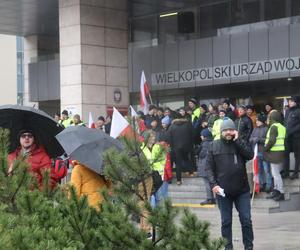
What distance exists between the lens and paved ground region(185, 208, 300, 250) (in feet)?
31.6

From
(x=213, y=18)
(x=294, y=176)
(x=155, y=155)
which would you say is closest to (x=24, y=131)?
(x=155, y=155)

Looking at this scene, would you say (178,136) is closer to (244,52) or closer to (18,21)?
(244,52)

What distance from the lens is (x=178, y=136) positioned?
16.6 meters

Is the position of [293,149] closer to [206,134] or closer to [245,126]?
[245,126]

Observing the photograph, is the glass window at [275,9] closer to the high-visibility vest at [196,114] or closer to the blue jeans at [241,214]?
the high-visibility vest at [196,114]

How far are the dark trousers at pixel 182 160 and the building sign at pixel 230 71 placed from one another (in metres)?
6.36

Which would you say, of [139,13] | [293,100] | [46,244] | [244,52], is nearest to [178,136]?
[293,100]

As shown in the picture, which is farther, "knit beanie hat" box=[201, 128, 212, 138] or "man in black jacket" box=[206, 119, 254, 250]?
"knit beanie hat" box=[201, 128, 212, 138]

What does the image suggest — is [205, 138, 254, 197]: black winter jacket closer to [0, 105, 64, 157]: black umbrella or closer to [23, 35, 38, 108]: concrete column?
[0, 105, 64, 157]: black umbrella

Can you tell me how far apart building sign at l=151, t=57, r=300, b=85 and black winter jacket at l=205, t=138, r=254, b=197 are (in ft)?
44.3

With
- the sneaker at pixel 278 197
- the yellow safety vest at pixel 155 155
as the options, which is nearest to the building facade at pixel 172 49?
the sneaker at pixel 278 197

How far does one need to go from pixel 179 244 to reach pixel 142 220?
11.5 inches

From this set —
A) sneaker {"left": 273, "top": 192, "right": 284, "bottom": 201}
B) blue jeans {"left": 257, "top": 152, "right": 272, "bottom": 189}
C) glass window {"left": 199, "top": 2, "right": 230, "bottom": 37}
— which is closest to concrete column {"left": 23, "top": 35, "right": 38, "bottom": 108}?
glass window {"left": 199, "top": 2, "right": 230, "bottom": 37}

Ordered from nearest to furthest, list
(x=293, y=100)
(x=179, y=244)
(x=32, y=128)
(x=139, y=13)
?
(x=179, y=244) → (x=32, y=128) → (x=293, y=100) → (x=139, y=13)
